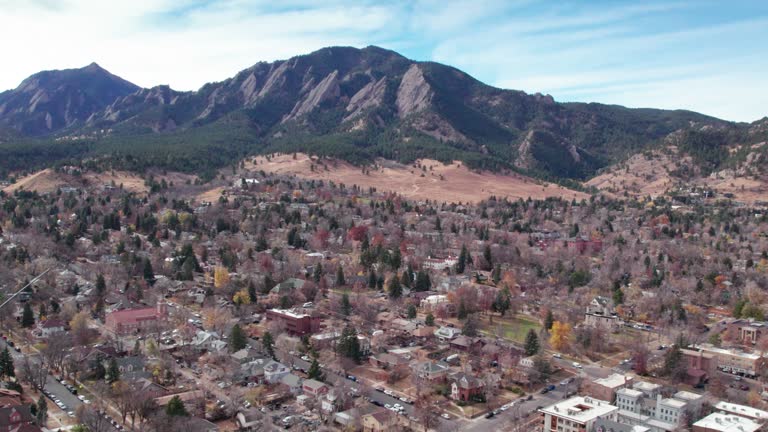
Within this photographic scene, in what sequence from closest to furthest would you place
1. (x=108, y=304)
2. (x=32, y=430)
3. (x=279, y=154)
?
(x=32, y=430)
(x=108, y=304)
(x=279, y=154)

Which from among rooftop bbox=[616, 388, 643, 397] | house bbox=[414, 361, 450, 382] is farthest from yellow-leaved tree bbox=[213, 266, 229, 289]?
rooftop bbox=[616, 388, 643, 397]

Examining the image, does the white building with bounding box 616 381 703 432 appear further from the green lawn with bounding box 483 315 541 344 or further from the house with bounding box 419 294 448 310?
the house with bounding box 419 294 448 310

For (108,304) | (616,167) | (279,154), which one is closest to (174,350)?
(108,304)

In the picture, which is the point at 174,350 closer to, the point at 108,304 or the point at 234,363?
the point at 234,363

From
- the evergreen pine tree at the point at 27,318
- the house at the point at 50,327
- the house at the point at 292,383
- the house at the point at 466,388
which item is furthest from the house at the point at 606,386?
the evergreen pine tree at the point at 27,318

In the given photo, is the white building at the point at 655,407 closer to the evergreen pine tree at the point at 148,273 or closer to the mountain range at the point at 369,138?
the evergreen pine tree at the point at 148,273

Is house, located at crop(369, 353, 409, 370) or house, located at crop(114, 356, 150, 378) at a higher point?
house, located at crop(114, 356, 150, 378)
